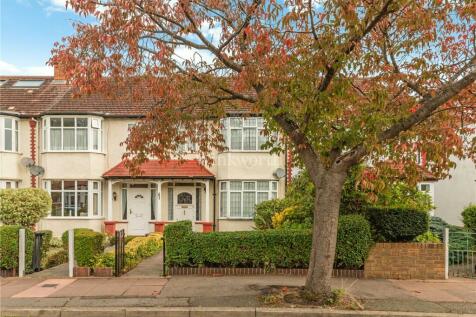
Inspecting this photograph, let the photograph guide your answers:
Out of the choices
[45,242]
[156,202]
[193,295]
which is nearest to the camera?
[193,295]

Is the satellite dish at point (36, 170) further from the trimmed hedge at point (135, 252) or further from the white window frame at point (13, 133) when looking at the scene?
the trimmed hedge at point (135, 252)

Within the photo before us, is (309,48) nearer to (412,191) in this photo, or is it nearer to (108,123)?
(412,191)

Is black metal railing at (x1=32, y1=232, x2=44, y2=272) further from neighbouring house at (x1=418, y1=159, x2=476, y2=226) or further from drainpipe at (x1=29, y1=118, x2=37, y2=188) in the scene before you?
neighbouring house at (x1=418, y1=159, x2=476, y2=226)

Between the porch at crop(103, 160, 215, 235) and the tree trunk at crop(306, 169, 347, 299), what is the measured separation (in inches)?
435

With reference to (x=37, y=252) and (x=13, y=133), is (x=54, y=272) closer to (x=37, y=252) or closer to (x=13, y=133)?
(x=37, y=252)

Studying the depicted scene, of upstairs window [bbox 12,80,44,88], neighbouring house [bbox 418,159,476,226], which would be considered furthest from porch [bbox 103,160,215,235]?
neighbouring house [bbox 418,159,476,226]

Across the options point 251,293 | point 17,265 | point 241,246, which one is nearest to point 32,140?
point 17,265

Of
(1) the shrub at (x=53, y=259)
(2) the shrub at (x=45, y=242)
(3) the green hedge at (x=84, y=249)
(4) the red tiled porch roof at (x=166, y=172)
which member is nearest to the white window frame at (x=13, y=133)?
(4) the red tiled porch roof at (x=166, y=172)

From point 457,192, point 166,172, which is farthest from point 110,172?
point 457,192

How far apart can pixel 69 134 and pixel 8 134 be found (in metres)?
2.65

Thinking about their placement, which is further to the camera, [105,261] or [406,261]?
[105,261]

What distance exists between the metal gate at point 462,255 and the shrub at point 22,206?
11445mm

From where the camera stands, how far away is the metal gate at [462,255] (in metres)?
10.4

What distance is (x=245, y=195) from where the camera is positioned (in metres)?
18.0
